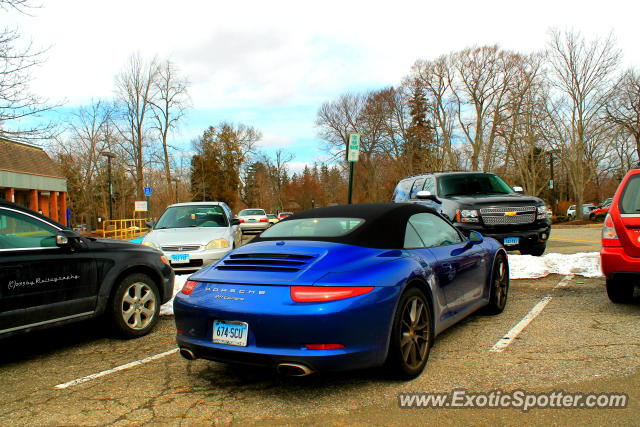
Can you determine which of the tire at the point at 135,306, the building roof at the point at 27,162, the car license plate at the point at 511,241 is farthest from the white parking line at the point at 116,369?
the building roof at the point at 27,162

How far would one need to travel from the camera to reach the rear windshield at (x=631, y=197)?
218 inches

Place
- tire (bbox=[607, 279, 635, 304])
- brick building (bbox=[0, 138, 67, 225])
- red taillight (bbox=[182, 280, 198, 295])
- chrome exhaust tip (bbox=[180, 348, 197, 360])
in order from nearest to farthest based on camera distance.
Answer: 1. chrome exhaust tip (bbox=[180, 348, 197, 360])
2. red taillight (bbox=[182, 280, 198, 295])
3. tire (bbox=[607, 279, 635, 304])
4. brick building (bbox=[0, 138, 67, 225])

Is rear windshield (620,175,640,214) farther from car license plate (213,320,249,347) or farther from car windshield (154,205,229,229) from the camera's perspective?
car windshield (154,205,229,229)

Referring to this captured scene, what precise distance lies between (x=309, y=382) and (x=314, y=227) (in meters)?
1.33

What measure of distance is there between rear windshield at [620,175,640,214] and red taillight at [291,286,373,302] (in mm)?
4075

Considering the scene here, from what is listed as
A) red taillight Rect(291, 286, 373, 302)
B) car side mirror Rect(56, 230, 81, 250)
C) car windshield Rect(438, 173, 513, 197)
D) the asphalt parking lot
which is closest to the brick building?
car windshield Rect(438, 173, 513, 197)

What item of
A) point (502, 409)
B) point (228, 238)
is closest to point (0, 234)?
point (502, 409)

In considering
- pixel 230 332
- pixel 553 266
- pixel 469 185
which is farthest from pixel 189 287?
pixel 469 185

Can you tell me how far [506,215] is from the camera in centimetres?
936

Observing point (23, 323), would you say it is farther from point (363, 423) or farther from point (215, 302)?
point (363, 423)

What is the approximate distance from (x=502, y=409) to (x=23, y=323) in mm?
3971

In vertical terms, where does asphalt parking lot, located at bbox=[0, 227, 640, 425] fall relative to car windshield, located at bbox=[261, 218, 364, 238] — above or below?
below

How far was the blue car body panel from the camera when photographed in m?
3.13

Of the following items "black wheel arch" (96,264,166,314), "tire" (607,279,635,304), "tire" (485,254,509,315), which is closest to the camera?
"black wheel arch" (96,264,166,314)
